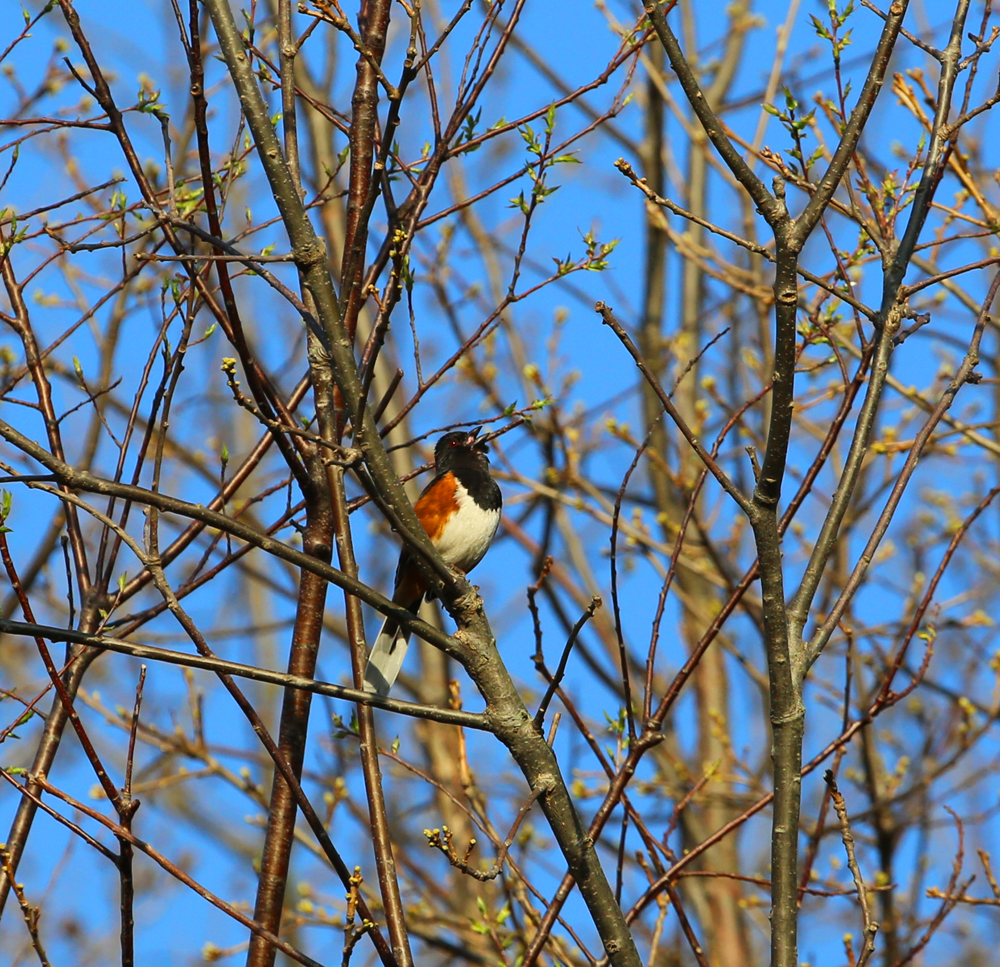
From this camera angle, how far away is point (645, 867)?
2.84 metres

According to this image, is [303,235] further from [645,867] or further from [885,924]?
[885,924]

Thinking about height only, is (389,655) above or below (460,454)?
below

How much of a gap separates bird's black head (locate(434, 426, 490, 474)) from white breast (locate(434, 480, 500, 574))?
0.27 metres

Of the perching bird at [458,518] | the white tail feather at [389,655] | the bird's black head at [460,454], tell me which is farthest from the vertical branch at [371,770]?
the bird's black head at [460,454]

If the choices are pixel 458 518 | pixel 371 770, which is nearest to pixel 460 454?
pixel 458 518

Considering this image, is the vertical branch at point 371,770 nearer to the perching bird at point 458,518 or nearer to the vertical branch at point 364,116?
the vertical branch at point 364,116

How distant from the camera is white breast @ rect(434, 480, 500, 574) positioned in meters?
4.19

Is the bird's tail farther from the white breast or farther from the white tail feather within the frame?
the white breast

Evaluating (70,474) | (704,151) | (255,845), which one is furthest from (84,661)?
(255,845)

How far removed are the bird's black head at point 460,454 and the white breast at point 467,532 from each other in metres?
0.27

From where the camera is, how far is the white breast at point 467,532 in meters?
4.19

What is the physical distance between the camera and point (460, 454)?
459cm

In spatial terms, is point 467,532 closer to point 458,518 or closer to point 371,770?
point 458,518

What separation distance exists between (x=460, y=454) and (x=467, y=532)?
19.5 inches
